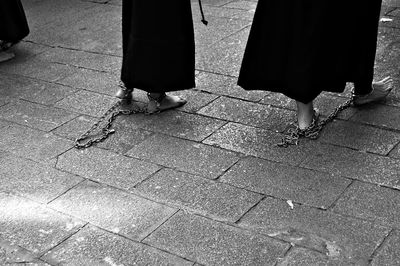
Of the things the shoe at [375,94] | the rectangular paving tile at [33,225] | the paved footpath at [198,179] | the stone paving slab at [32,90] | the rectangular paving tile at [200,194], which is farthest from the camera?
the stone paving slab at [32,90]

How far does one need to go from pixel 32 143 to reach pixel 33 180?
19.8 inches

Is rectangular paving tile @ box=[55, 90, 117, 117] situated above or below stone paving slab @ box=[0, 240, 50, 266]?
below

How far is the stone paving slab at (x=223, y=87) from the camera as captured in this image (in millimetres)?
4738

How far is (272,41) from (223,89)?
0.89m

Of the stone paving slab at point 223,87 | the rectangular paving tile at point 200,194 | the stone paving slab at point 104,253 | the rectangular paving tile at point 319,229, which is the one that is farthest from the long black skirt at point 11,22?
the rectangular paving tile at point 319,229

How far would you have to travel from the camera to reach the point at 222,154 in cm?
399

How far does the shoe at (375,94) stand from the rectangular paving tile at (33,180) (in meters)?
1.72

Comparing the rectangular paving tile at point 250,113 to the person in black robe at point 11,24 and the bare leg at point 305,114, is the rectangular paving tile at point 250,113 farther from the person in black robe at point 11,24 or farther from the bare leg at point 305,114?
the person in black robe at point 11,24

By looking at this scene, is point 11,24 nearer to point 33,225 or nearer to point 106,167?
point 106,167

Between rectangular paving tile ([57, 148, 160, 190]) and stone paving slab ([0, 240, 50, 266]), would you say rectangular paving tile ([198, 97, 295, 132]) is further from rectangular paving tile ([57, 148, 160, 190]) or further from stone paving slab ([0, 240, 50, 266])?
stone paving slab ([0, 240, 50, 266])

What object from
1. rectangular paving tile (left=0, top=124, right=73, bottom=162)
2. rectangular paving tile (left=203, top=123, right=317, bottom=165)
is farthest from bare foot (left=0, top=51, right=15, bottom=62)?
rectangular paving tile (left=203, top=123, right=317, bottom=165)

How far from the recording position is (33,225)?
3.45 metres

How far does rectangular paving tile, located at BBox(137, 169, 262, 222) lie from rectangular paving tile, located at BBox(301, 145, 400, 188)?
0.46 m

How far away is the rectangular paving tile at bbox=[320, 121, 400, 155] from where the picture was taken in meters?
3.92
